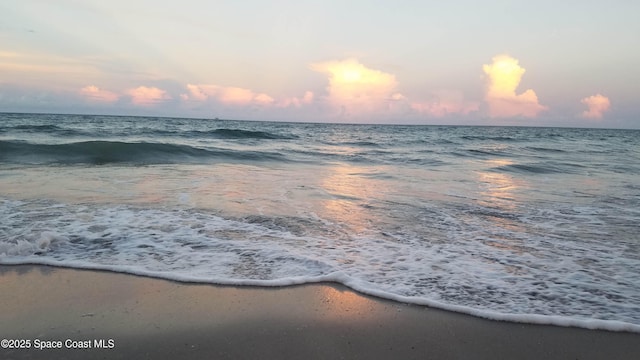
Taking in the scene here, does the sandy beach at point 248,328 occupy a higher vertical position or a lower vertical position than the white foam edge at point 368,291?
lower

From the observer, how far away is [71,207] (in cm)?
680

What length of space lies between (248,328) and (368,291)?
121 centimetres

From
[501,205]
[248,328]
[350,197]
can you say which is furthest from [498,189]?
[248,328]

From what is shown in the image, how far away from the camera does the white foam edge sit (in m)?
3.39

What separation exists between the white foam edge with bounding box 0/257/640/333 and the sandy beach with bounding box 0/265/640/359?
7cm

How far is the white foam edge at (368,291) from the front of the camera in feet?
11.1

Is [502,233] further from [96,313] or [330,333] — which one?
[96,313]

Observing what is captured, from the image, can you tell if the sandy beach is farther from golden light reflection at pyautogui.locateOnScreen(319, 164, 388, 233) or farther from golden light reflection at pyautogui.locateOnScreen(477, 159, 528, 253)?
golden light reflection at pyautogui.locateOnScreen(319, 164, 388, 233)

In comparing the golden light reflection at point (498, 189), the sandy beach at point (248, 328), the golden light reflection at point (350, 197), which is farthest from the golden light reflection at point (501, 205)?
the sandy beach at point (248, 328)

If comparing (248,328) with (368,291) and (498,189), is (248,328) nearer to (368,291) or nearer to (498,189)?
(368,291)

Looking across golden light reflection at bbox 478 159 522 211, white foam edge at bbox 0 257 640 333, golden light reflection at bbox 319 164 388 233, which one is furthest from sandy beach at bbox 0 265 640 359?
golden light reflection at bbox 478 159 522 211

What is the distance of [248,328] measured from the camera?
3227 millimetres

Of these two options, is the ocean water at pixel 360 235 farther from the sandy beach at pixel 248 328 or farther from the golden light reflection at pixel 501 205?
the sandy beach at pixel 248 328

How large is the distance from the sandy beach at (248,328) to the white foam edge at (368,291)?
0.07 m
